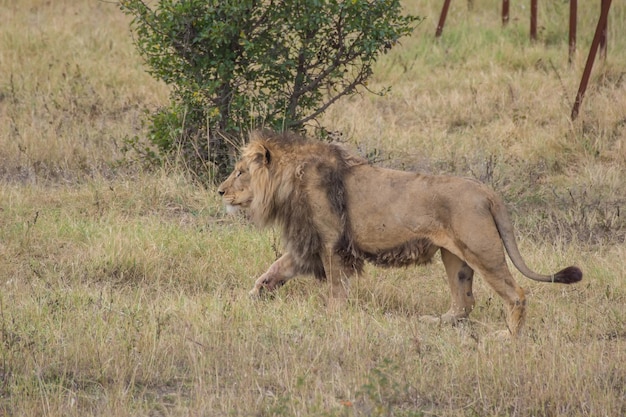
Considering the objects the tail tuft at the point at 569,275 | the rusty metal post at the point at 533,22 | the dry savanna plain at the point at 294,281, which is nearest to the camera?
the dry savanna plain at the point at 294,281

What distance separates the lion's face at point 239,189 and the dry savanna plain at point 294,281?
536 mm

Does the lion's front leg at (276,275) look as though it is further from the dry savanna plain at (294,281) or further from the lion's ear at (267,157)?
the lion's ear at (267,157)

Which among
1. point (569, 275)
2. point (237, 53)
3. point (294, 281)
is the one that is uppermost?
point (237, 53)

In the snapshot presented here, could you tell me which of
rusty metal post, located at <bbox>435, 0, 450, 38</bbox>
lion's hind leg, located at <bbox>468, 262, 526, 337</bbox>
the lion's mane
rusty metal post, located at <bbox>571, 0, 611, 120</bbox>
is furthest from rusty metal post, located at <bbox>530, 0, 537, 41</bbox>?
lion's hind leg, located at <bbox>468, 262, 526, 337</bbox>

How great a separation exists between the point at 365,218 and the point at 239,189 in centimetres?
82

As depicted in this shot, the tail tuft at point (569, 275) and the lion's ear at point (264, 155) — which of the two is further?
the lion's ear at point (264, 155)

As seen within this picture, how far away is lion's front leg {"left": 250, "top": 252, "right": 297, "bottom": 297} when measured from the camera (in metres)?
6.38

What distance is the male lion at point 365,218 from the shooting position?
5.83m

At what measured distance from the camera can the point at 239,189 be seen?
6.50m

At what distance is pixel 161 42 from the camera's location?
332 inches

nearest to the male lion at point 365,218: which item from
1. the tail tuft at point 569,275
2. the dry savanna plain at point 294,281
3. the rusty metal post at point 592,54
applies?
the tail tuft at point 569,275

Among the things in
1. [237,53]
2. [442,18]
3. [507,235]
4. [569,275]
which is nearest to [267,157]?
[507,235]

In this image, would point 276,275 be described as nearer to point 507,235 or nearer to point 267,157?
point 267,157

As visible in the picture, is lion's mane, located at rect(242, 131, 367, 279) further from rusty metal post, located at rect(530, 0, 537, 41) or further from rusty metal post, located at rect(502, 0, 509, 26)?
rusty metal post, located at rect(502, 0, 509, 26)
